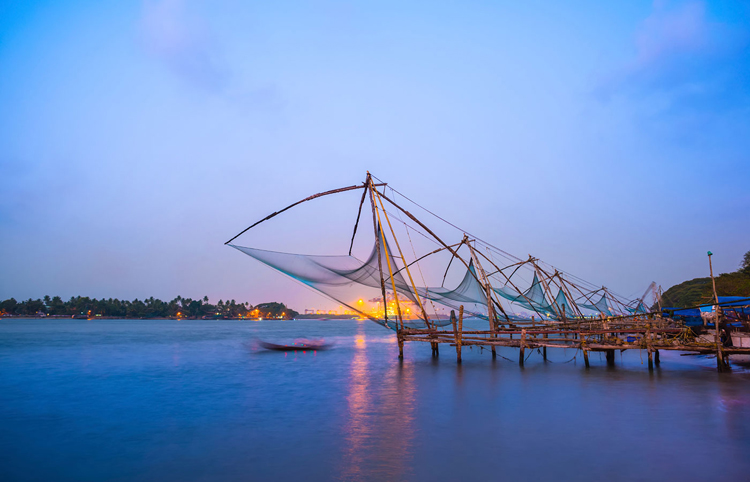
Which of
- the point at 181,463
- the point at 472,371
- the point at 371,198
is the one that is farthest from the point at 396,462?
the point at 472,371

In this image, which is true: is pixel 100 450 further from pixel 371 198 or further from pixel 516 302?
pixel 516 302

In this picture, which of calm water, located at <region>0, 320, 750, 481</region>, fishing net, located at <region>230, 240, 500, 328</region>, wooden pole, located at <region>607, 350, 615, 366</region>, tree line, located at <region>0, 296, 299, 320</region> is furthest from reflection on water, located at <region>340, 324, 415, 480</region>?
tree line, located at <region>0, 296, 299, 320</region>

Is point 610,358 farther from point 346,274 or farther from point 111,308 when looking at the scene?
point 111,308

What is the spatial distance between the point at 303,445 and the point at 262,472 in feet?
3.90

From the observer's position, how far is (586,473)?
205 inches

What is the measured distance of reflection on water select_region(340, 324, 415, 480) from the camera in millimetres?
5445

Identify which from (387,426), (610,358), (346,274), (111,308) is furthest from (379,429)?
(111,308)

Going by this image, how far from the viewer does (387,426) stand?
7516 millimetres

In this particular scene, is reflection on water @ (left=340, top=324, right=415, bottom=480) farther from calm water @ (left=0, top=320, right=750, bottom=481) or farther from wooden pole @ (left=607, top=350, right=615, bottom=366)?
wooden pole @ (left=607, top=350, right=615, bottom=366)

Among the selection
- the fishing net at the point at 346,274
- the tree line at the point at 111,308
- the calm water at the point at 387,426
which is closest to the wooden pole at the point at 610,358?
the calm water at the point at 387,426

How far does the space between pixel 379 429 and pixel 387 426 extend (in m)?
0.23

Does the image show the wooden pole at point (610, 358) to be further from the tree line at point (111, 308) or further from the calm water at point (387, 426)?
the tree line at point (111, 308)

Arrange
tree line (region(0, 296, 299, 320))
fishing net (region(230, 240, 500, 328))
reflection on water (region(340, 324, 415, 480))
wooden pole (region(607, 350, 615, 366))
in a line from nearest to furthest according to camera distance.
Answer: reflection on water (region(340, 324, 415, 480)) → fishing net (region(230, 240, 500, 328)) → wooden pole (region(607, 350, 615, 366)) → tree line (region(0, 296, 299, 320))

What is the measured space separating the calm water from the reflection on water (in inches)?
1.2
